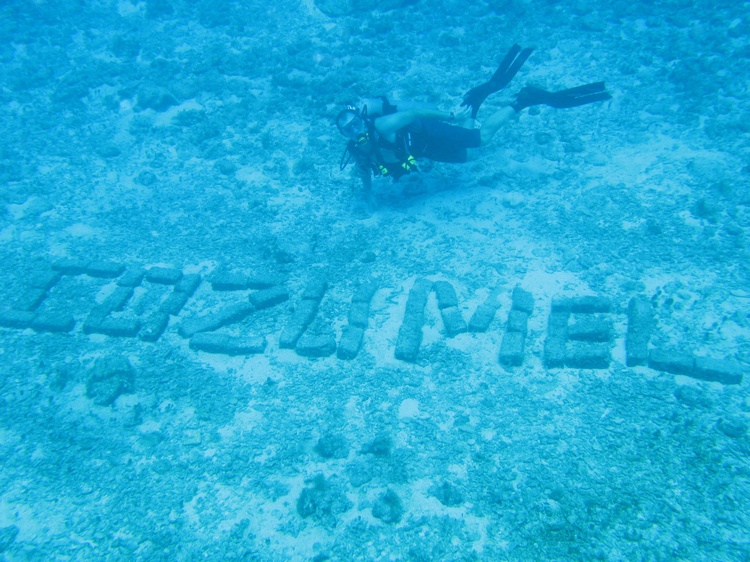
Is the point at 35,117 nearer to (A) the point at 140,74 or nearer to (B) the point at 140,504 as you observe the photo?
(A) the point at 140,74

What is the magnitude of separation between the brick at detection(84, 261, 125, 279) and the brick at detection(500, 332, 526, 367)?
5688 millimetres

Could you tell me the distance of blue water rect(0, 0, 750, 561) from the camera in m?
4.05

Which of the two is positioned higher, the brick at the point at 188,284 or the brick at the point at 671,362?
the brick at the point at 188,284

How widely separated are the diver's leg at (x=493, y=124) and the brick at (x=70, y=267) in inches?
256

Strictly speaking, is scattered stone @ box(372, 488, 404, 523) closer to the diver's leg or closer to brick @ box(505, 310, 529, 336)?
brick @ box(505, 310, 529, 336)

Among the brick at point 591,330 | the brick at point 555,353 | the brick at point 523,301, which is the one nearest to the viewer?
the brick at point 555,353

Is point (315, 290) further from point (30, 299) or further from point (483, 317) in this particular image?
point (30, 299)

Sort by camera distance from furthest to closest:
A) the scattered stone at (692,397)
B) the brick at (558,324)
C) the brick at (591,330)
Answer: the brick at (558,324) → the brick at (591,330) → the scattered stone at (692,397)

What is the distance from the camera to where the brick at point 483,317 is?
5.39 m

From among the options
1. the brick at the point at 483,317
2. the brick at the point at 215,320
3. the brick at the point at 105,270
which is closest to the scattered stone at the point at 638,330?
the brick at the point at 483,317

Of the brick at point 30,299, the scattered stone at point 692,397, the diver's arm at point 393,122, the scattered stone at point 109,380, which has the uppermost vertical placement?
the diver's arm at point 393,122

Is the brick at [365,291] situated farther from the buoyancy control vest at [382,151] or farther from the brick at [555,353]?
the brick at [555,353]

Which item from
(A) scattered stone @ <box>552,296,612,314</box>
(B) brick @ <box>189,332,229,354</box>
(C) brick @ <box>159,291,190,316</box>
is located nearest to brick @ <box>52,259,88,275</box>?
(C) brick @ <box>159,291,190,316</box>

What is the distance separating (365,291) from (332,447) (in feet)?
6.95
